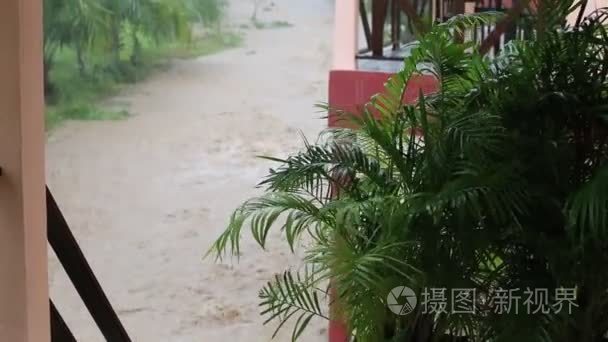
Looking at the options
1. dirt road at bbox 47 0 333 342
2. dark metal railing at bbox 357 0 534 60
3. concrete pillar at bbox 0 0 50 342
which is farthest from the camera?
dirt road at bbox 47 0 333 342

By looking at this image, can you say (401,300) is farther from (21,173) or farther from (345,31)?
(345,31)

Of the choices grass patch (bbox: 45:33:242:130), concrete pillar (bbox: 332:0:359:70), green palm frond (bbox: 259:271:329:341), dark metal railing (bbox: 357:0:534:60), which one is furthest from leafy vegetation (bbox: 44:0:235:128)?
green palm frond (bbox: 259:271:329:341)

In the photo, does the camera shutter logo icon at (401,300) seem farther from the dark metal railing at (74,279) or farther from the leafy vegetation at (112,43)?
the leafy vegetation at (112,43)

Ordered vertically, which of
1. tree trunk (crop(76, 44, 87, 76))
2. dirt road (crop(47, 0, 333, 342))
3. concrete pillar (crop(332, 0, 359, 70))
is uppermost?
concrete pillar (crop(332, 0, 359, 70))

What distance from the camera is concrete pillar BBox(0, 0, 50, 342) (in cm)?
133

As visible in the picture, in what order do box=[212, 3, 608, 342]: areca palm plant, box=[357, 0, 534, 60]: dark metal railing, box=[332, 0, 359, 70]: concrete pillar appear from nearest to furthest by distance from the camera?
box=[212, 3, 608, 342]: areca palm plant → box=[357, 0, 534, 60]: dark metal railing → box=[332, 0, 359, 70]: concrete pillar

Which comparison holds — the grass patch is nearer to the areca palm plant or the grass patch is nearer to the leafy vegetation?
the leafy vegetation

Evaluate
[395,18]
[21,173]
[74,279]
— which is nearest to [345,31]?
[395,18]

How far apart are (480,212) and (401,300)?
0.25m

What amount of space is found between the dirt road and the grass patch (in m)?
0.06

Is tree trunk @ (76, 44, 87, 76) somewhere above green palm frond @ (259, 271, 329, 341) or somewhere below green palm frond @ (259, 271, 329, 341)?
above

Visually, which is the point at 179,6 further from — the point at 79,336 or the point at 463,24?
the point at 463,24

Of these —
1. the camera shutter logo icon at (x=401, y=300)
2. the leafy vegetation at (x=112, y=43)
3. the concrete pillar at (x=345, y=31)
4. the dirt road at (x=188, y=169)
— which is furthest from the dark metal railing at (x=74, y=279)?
Result: the leafy vegetation at (x=112, y=43)

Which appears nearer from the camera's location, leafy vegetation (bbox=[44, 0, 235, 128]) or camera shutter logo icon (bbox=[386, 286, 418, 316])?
camera shutter logo icon (bbox=[386, 286, 418, 316])
